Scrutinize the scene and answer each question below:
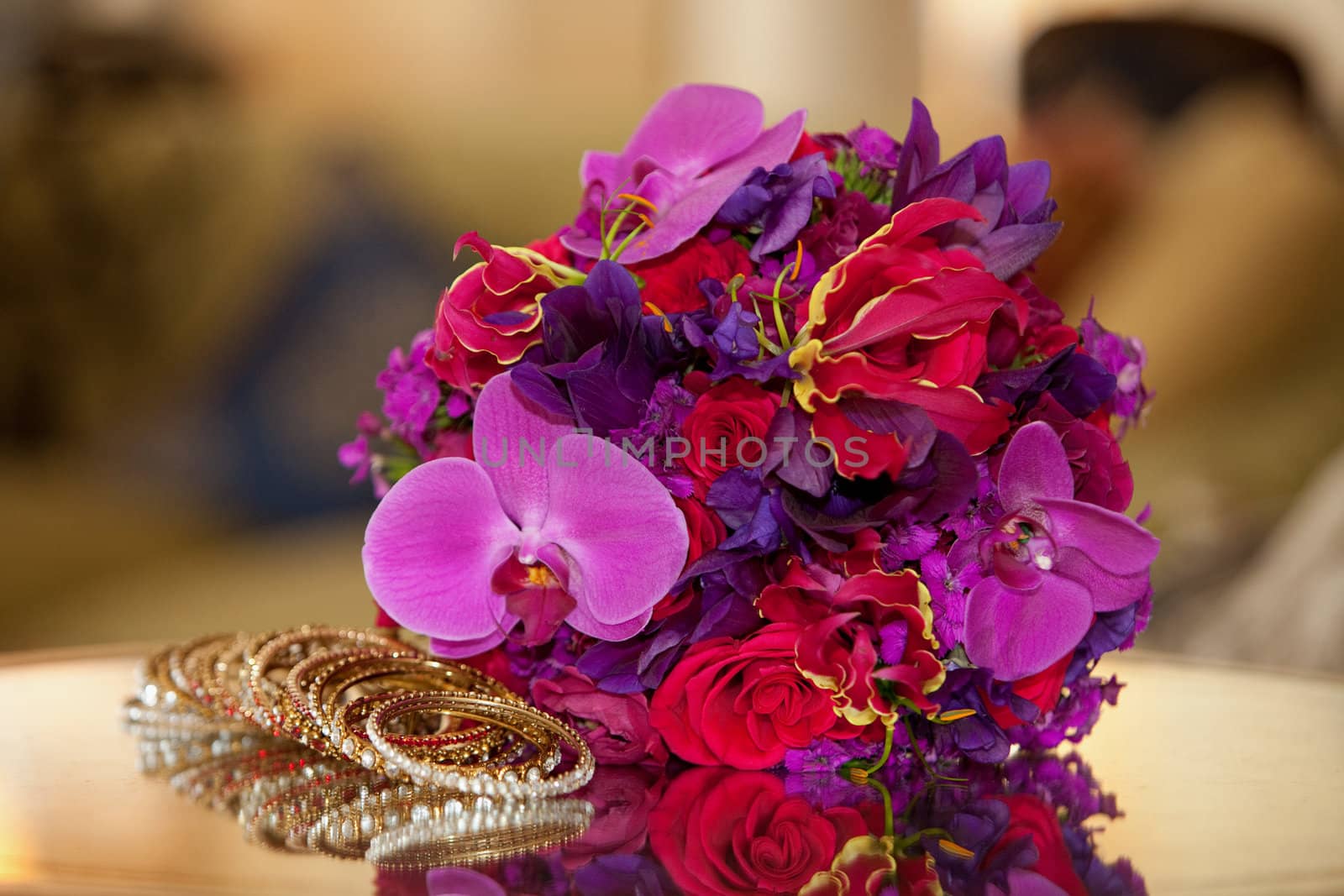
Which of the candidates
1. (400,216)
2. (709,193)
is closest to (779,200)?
(709,193)

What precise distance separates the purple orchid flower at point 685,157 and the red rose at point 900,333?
81 millimetres

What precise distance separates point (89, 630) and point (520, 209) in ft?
3.32

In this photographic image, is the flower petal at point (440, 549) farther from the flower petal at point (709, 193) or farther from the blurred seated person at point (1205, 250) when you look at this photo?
the blurred seated person at point (1205, 250)

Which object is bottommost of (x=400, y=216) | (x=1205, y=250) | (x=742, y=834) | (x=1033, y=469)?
(x=400, y=216)

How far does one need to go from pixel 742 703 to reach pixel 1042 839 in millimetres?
113

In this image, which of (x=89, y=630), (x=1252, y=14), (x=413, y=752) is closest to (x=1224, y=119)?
(x=1252, y=14)

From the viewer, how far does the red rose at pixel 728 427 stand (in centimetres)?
43

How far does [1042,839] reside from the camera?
411mm

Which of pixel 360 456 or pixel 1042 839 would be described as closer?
pixel 1042 839

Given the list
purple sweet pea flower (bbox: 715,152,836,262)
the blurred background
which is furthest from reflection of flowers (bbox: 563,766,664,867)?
the blurred background

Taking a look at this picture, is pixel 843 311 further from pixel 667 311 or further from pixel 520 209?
pixel 520 209

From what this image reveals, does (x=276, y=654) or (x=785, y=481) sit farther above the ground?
(x=785, y=481)

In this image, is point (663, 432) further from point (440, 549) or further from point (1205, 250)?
point (1205, 250)

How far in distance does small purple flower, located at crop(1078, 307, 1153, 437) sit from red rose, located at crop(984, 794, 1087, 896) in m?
0.18
